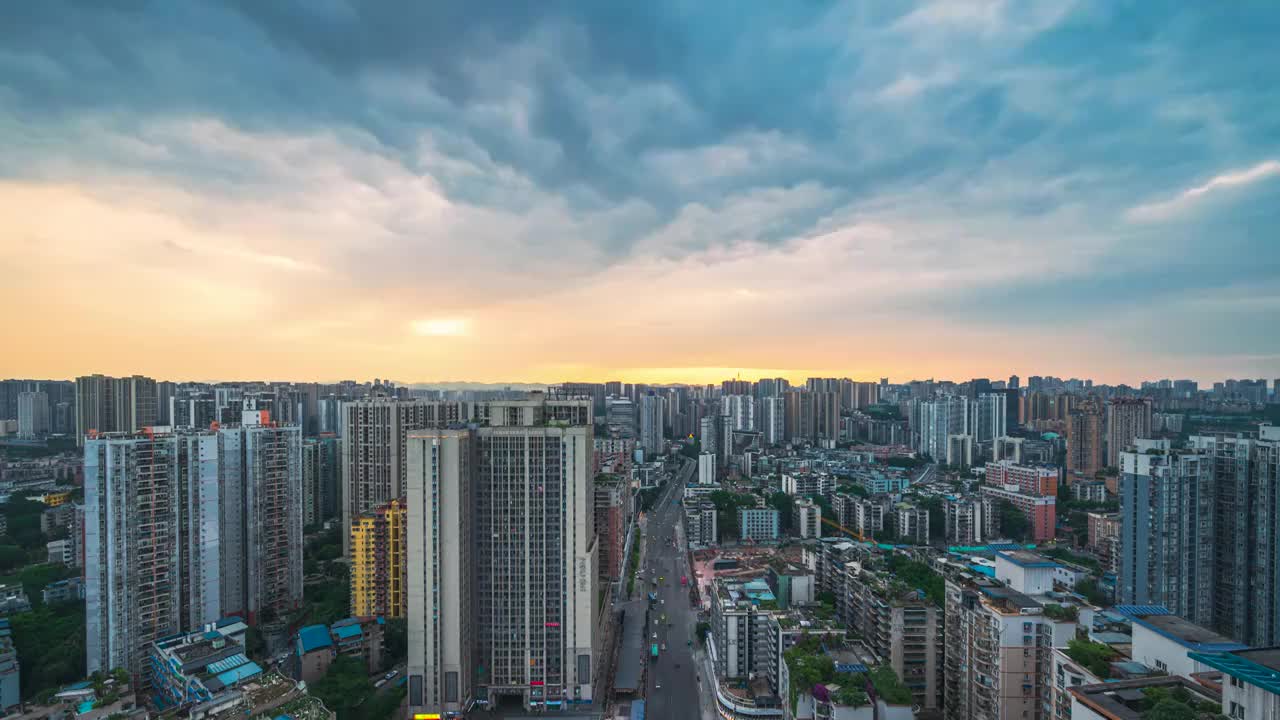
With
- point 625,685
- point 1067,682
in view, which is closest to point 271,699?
point 625,685

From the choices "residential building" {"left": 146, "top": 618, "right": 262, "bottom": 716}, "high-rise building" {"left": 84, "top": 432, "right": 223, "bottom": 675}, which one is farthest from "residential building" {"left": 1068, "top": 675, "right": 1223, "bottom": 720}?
"high-rise building" {"left": 84, "top": 432, "right": 223, "bottom": 675}

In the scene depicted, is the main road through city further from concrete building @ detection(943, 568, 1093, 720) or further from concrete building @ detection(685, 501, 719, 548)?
concrete building @ detection(943, 568, 1093, 720)

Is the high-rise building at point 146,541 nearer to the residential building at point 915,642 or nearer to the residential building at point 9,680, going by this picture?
the residential building at point 9,680

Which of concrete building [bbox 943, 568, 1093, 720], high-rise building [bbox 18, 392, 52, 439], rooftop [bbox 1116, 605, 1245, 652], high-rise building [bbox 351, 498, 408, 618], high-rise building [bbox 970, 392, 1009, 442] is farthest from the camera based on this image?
high-rise building [bbox 970, 392, 1009, 442]

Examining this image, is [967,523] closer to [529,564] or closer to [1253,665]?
[529,564]

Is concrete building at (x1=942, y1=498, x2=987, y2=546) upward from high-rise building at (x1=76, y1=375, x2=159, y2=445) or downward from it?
downward

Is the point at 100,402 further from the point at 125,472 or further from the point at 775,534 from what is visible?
the point at 775,534
